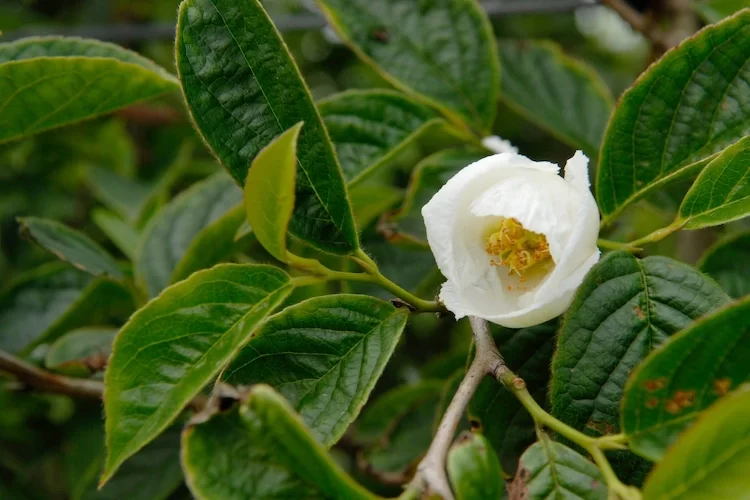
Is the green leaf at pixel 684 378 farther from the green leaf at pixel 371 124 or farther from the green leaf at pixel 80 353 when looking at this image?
the green leaf at pixel 80 353

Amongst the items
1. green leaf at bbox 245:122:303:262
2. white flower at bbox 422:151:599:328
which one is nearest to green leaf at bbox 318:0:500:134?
white flower at bbox 422:151:599:328

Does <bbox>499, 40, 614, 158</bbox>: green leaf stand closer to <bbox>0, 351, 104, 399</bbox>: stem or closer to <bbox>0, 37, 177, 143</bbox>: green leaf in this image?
<bbox>0, 37, 177, 143</bbox>: green leaf

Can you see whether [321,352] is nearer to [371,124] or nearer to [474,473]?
[474,473]

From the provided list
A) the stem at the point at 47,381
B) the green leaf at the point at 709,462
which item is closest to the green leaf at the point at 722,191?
the green leaf at the point at 709,462

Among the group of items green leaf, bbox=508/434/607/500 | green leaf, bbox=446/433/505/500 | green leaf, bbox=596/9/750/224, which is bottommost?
green leaf, bbox=508/434/607/500

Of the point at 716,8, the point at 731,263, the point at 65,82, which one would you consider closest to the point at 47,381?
the point at 65,82

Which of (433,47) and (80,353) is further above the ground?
(433,47)

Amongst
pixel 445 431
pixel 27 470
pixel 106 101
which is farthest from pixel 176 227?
pixel 445 431
